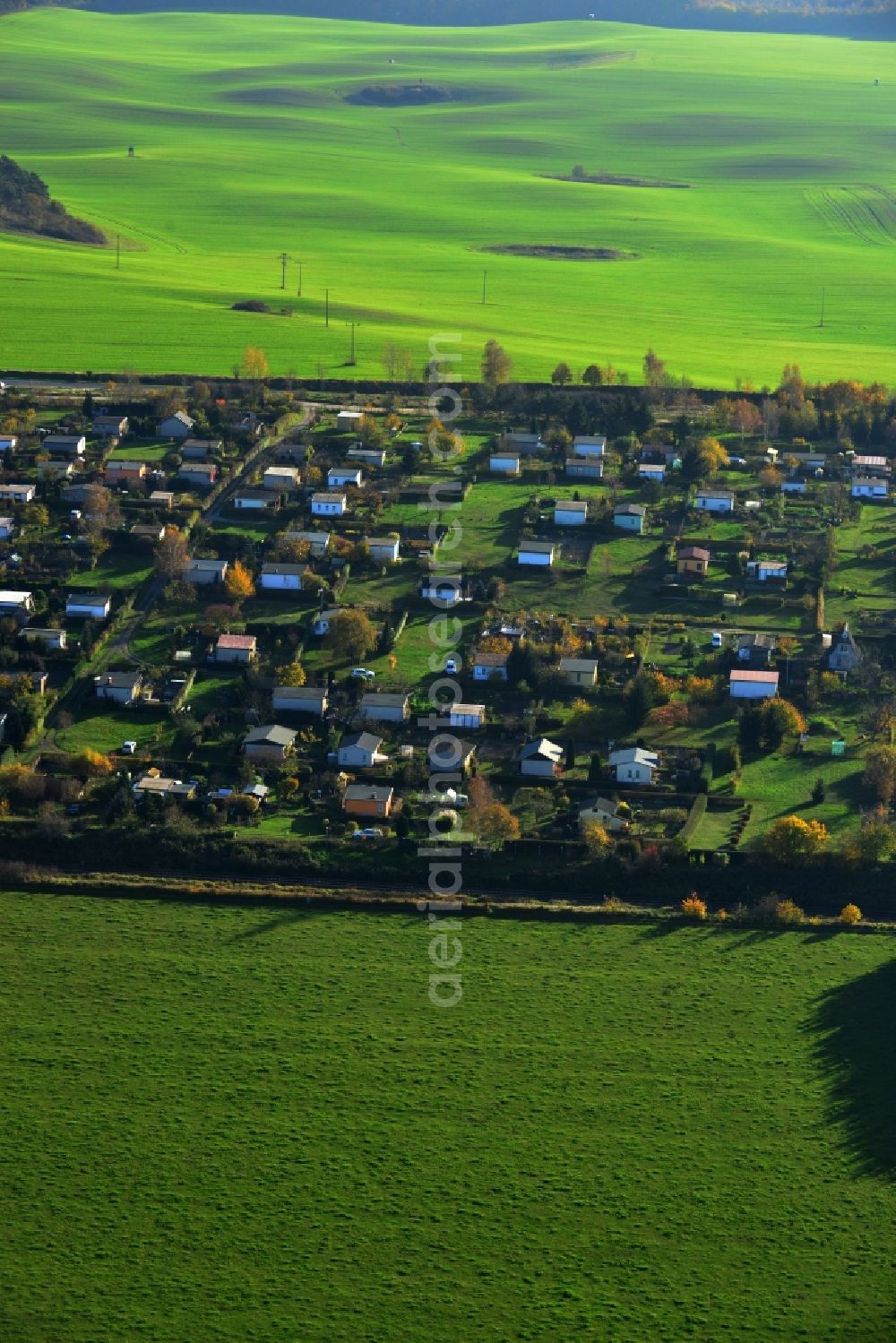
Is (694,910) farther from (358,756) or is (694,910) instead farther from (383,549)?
(383,549)

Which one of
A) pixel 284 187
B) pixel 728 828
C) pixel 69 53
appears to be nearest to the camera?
pixel 728 828

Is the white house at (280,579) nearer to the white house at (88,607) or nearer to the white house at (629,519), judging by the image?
the white house at (88,607)

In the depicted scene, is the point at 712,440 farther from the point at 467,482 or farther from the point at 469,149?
the point at 469,149

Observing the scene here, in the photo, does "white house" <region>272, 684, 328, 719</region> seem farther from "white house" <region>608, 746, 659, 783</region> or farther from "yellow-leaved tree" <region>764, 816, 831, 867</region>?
"yellow-leaved tree" <region>764, 816, 831, 867</region>

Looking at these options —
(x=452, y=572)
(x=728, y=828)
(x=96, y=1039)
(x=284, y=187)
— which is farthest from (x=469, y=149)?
(x=96, y=1039)

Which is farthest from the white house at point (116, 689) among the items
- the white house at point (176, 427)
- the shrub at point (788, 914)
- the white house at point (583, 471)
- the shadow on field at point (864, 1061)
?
the white house at point (583, 471)

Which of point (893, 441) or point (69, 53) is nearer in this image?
point (893, 441)

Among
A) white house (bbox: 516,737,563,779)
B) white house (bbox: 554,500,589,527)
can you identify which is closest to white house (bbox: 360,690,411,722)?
white house (bbox: 516,737,563,779)

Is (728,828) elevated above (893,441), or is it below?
below
